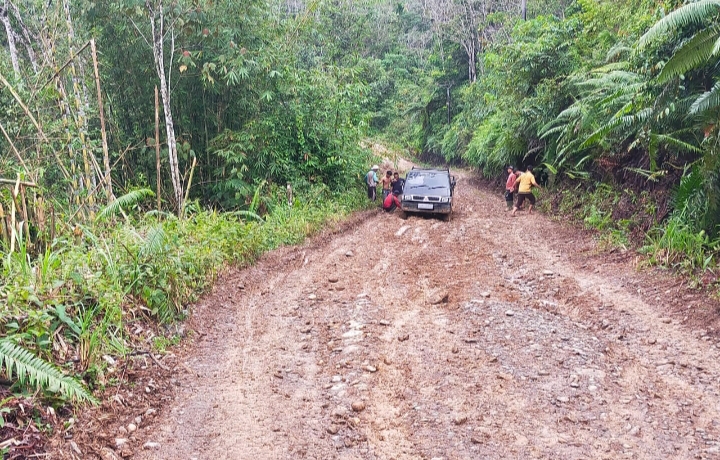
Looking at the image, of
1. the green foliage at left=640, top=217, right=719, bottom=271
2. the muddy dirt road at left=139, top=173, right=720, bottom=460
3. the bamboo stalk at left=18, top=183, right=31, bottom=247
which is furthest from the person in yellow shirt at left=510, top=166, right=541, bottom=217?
the bamboo stalk at left=18, top=183, right=31, bottom=247

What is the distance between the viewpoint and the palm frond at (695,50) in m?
6.22

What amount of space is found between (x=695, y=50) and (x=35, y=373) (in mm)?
7908

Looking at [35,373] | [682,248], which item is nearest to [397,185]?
[682,248]

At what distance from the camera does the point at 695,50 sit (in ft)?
20.8

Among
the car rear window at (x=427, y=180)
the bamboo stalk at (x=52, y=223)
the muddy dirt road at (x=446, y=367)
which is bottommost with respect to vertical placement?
the muddy dirt road at (x=446, y=367)

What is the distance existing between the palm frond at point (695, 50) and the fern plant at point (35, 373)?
24.9 ft

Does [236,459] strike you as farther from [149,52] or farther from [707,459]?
[149,52]

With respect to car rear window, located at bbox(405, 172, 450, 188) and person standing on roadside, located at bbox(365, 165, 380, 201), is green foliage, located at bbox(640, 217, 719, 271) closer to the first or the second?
car rear window, located at bbox(405, 172, 450, 188)

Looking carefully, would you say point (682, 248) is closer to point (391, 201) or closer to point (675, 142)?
point (675, 142)

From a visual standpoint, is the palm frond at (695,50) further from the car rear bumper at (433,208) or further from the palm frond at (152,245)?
the palm frond at (152,245)

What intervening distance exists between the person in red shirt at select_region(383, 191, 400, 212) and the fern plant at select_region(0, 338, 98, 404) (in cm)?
1109

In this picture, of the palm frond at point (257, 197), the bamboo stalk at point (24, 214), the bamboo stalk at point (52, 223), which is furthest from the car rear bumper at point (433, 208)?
→ the bamboo stalk at point (24, 214)

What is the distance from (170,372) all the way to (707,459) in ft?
14.6

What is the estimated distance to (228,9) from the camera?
11258 millimetres
